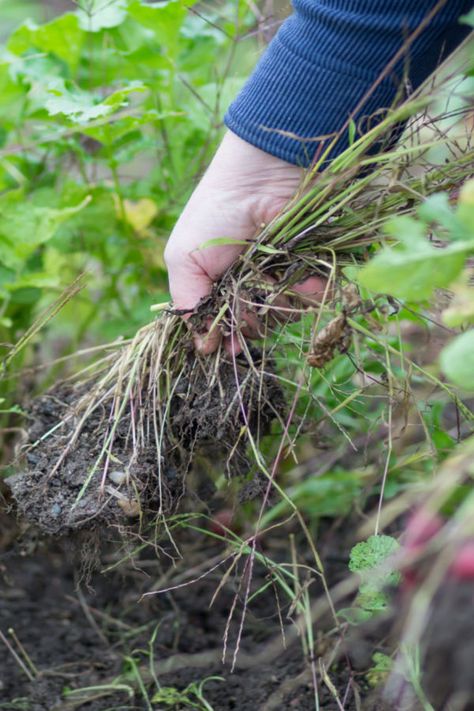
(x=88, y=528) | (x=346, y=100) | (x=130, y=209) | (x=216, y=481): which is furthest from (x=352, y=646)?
(x=130, y=209)

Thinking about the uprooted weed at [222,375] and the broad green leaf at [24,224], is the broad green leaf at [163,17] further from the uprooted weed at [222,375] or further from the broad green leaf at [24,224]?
the uprooted weed at [222,375]

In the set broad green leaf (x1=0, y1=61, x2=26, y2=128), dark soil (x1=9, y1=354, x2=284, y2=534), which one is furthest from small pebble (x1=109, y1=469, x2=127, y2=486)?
broad green leaf (x1=0, y1=61, x2=26, y2=128)

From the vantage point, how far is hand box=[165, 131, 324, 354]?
1.15 m

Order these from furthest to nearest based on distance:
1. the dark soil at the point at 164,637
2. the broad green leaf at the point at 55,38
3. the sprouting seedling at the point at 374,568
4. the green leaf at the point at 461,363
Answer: the broad green leaf at the point at 55,38
the dark soil at the point at 164,637
the sprouting seedling at the point at 374,568
the green leaf at the point at 461,363

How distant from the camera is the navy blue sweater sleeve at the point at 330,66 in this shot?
104 centimetres

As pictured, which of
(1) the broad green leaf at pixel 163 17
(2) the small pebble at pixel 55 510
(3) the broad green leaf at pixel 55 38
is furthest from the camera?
(3) the broad green leaf at pixel 55 38

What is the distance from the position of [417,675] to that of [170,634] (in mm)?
625

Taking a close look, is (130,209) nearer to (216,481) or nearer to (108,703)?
(216,481)

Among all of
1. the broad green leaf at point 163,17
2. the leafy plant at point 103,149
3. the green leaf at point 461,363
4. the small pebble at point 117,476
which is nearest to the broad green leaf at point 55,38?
the leafy plant at point 103,149

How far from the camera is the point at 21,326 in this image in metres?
1.66

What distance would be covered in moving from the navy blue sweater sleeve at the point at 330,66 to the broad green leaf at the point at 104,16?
49 centimetres

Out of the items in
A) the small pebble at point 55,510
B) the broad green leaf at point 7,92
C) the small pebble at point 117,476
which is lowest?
the small pebble at point 55,510

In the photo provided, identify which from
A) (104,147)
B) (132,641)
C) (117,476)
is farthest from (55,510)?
(104,147)

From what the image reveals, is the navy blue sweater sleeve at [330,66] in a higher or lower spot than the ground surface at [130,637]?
higher
